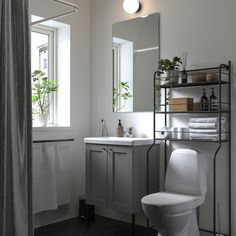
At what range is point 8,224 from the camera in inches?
75.4

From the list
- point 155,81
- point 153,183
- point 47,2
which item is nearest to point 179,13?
point 155,81

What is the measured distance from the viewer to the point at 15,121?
1959 mm

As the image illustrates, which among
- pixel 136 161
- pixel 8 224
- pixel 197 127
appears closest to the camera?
pixel 8 224

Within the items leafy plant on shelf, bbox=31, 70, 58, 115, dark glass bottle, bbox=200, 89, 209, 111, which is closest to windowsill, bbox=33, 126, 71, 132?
leafy plant on shelf, bbox=31, 70, 58, 115

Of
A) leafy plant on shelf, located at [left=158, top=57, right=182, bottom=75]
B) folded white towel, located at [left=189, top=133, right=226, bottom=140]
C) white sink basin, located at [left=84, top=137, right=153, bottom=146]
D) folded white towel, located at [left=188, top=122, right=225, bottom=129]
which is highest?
leafy plant on shelf, located at [left=158, top=57, right=182, bottom=75]

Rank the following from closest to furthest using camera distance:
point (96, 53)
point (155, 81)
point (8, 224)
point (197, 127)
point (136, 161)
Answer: point (8, 224)
point (197, 127)
point (136, 161)
point (155, 81)
point (96, 53)

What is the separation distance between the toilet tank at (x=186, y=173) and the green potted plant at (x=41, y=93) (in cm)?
144

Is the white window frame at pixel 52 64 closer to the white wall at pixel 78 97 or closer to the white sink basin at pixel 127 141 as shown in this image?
the white wall at pixel 78 97

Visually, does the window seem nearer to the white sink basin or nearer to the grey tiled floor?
the white sink basin

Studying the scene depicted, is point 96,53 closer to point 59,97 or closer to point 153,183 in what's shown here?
point 59,97

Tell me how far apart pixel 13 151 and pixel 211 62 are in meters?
2.01

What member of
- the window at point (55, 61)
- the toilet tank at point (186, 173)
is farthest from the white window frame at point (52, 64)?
the toilet tank at point (186, 173)

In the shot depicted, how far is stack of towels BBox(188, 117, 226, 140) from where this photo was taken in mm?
2955

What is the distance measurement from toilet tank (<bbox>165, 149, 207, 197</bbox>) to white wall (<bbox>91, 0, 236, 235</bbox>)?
0.75ft
